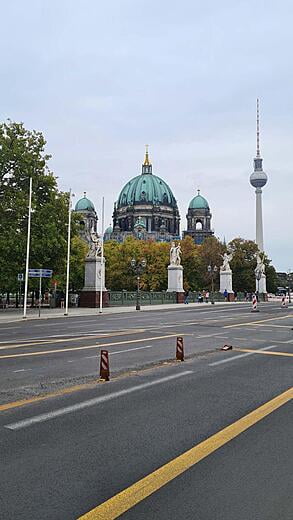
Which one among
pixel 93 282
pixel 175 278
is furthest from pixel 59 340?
pixel 175 278

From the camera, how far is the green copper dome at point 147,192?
16662cm

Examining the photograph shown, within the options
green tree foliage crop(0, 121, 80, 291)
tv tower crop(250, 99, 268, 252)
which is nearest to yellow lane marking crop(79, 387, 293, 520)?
green tree foliage crop(0, 121, 80, 291)

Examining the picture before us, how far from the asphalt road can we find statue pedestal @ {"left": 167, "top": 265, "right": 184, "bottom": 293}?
4941 cm

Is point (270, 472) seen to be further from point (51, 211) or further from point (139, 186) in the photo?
point (139, 186)

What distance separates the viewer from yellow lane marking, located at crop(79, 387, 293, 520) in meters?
4.39

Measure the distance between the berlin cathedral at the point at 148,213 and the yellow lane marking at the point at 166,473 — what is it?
5981 inches

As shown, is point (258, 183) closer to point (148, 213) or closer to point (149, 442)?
point (148, 213)

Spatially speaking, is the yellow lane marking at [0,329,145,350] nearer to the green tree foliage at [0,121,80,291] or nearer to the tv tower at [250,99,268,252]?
the green tree foliage at [0,121,80,291]

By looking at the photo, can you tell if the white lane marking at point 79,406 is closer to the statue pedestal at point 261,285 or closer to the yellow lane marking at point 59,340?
the yellow lane marking at point 59,340

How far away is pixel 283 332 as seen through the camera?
2266 centimetres

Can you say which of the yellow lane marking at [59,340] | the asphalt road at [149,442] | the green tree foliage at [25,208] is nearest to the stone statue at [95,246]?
the green tree foliage at [25,208]

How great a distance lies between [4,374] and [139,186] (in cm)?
15978

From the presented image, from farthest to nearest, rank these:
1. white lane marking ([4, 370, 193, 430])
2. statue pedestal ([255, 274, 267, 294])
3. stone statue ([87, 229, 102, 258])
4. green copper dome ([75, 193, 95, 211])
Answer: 1. green copper dome ([75, 193, 95, 211])
2. statue pedestal ([255, 274, 267, 294])
3. stone statue ([87, 229, 102, 258])
4. white lane marking ([4, 370, 193, 430])

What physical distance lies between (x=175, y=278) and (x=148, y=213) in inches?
4061
